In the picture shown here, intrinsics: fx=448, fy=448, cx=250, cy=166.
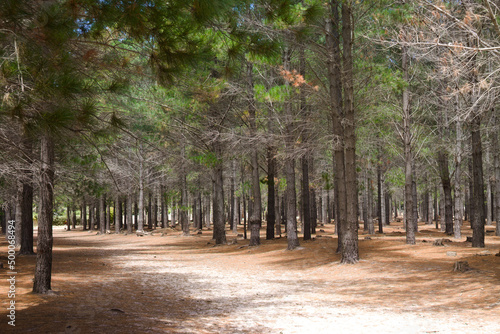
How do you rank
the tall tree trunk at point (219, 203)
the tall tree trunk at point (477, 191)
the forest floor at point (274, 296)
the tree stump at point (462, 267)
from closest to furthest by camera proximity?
the forest floor at point (274, 296) < the tree stump at point (462, 267) < the tall tree trunk at point (477, 191) < the tall tree trunk at point (219, 203)

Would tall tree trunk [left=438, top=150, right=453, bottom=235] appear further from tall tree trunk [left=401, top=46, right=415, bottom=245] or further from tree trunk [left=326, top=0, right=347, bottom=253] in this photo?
tree trunk [left=326, top=0, right=347, bottom=253]

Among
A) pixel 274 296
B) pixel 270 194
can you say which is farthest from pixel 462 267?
pixel 270 194

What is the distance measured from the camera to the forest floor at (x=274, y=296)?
680cm

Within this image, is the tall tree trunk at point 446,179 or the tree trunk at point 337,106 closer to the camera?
the tree trunk at point 337,106

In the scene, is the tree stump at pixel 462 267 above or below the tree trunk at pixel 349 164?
below

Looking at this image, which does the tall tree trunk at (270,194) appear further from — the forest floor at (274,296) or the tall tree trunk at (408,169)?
the forest floor at (274,296)

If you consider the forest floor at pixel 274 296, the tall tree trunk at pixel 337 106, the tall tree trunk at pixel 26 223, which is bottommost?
the forest floor at pixel 274 296

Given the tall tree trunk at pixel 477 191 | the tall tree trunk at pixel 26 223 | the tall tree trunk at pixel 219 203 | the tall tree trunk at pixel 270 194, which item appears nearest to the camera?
the tall tree trunk at pixel 477 191

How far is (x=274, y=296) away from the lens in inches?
385

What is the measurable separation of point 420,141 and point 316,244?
6.43 m

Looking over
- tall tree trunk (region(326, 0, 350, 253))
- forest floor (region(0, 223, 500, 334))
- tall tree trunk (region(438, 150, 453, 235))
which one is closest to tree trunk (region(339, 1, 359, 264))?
tall tree trunk (region(326, 0, 350, 253))

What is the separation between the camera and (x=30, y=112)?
194 inches

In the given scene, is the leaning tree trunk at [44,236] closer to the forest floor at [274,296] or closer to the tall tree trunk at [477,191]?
the forest floor at [274,296]

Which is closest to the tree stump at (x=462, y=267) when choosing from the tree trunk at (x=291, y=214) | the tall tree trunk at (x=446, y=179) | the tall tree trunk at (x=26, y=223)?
the tree trunk at (x=291, y=214)
